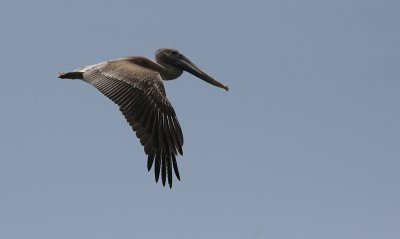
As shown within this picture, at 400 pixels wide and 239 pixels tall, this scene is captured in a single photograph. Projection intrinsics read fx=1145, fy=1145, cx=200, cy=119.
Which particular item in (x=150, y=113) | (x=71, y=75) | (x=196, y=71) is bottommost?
(x=150, y=113)

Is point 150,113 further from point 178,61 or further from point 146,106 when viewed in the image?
point 178,61

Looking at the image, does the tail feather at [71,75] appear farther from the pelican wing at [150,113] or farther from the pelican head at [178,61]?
the pelican head at [178,61]

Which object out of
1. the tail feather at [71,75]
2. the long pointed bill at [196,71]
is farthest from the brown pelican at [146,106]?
the long pointed bill at [196,71]

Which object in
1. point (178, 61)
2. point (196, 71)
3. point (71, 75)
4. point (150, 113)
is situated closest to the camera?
point (150, 113)

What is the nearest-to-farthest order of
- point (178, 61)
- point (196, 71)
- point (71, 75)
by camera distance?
point (71, 75), point (178, 61), point (196, 71)

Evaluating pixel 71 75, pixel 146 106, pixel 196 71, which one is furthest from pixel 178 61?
pixel 146 106

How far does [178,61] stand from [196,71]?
67cm

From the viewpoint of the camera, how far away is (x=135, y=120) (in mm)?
24281

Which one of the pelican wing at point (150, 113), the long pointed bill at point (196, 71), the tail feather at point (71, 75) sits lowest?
the pelican wing at point (150, 113)

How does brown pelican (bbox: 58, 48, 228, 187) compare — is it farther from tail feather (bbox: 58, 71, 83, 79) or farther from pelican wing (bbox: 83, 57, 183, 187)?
tail feather (bbox: 58, 71, 83, 79)

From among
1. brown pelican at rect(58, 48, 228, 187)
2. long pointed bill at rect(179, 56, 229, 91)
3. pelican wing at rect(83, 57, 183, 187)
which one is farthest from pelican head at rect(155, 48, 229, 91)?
pelican wing at rect(83, 57, 183, 187)

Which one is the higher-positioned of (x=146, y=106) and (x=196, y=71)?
(x=196, y=71)

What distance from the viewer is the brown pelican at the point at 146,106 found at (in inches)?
953

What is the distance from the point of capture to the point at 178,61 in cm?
2816
